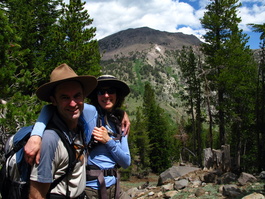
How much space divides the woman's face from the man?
17.4 inches

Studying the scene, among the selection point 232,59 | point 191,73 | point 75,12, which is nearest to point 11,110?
point 75,12

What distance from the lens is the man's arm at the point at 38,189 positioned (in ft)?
5.24

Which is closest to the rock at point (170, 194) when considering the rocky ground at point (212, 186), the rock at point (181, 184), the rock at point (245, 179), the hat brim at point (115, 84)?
the rocky ground at point (212, 186)

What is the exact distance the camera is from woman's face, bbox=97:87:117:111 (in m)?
2.66

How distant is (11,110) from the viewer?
5637 millimetres

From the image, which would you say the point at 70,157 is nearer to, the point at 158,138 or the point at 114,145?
the point at 114,145

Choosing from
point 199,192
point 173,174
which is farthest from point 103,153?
point 173,174

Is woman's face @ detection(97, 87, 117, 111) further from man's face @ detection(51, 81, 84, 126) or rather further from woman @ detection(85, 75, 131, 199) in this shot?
man's face @ detection(51, 81, 84, 126)

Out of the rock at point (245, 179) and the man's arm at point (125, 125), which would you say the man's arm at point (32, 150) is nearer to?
the man's arm at point (125, 125)

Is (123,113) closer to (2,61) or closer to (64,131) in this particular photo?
(64,131)

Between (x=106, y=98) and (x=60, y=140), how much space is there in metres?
1.04

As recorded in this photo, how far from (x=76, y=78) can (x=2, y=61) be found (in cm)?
552

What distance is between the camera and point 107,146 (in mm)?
2361

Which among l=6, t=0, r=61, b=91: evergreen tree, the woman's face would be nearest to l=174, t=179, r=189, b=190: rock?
the woman's face
